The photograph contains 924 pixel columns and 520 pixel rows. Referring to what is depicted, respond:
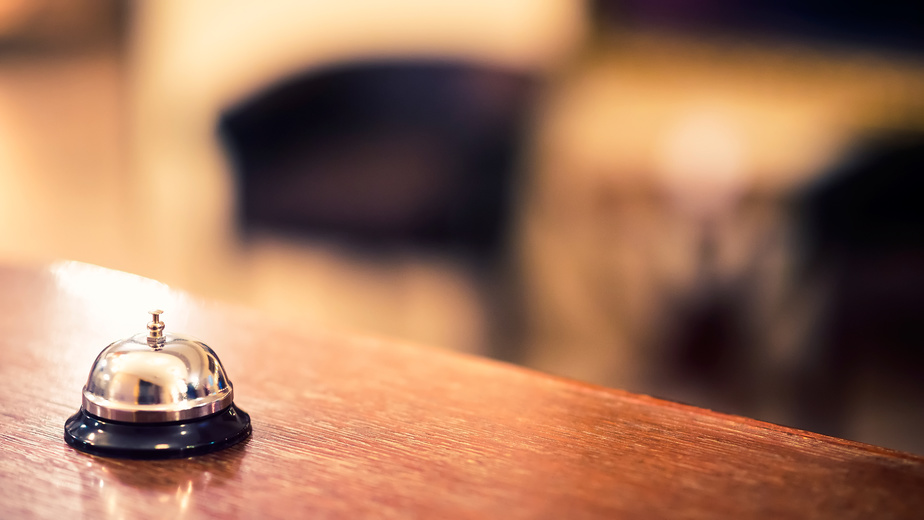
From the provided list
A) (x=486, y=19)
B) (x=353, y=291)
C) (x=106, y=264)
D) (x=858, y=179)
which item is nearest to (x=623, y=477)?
(x=858, y=179)

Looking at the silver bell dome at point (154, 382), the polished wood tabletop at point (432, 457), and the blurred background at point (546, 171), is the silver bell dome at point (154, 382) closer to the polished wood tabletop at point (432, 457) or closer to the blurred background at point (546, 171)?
the polished wood tabletop at point (432, 457)

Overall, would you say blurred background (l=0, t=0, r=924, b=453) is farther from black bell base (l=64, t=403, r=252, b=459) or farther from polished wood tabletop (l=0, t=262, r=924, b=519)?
black bell base (l=64, t=403, r=252, b=459)

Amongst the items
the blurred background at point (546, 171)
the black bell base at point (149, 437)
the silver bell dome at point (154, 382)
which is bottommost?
the black bell base at point (149, 437)

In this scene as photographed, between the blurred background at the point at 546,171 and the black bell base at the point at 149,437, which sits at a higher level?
the blurred background at the point at 546,171

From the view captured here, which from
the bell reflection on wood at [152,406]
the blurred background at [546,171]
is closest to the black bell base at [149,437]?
the bell reflection on wood at [152,406]

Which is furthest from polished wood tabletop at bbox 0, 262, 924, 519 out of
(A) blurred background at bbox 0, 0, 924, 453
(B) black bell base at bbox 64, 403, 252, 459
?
(A) blurred background at bbox 0, 0, 924, 453

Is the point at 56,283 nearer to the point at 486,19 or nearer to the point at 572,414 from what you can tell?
the point at 572,414

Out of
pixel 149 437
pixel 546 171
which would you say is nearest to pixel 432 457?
pixel 149 437

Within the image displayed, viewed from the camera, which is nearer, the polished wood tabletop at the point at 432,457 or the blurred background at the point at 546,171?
the polished wood tabletop at the point at 432,457
